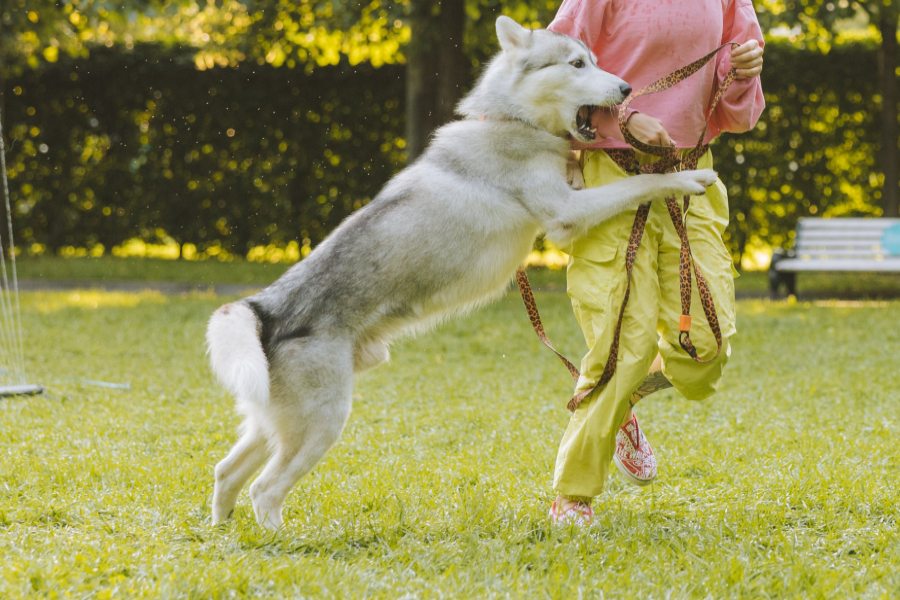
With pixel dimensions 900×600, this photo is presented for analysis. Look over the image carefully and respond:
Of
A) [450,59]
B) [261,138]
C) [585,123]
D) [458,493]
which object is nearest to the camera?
[585,123]

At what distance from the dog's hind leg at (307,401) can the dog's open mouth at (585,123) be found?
107 centimetres

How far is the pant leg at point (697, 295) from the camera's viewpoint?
12.4 feet

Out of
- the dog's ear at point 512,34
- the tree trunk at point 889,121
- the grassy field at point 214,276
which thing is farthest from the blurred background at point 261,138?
the dog's ear at point 512,34

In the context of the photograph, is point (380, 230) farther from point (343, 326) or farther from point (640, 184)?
point (640, 184)

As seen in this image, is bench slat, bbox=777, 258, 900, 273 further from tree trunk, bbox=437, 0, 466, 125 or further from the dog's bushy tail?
the dog's bushy tail

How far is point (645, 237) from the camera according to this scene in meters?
3.78

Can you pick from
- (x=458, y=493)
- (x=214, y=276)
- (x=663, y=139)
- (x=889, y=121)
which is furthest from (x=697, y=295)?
(x=889, y=121)

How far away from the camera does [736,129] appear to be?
12.9 feet

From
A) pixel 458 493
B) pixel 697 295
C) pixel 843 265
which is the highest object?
pixel 697 295

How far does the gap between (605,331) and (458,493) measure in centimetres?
101

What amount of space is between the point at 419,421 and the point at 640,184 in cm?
261

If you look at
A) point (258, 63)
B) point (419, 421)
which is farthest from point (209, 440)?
point (258, 63)

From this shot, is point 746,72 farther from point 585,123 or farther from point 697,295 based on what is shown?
point 697,295

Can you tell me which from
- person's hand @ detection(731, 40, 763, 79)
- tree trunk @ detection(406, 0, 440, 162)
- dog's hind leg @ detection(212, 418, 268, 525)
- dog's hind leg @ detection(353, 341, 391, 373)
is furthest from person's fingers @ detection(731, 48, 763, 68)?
tree trunk @ detection(406, 0, 440, 162)
